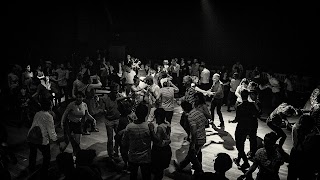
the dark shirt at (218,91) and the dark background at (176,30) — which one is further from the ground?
the dark background at (176,30)

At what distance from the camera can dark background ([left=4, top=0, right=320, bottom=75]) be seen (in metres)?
18.1

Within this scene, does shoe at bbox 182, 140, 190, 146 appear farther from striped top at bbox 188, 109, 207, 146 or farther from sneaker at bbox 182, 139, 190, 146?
striped top at bbox 188, 109, 207, 146

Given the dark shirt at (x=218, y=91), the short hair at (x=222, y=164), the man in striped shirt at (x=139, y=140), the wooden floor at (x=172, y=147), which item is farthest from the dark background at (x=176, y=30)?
the short hair at (x=222, y=164)

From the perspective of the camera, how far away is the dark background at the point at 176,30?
59.5ft

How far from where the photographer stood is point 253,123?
620 cm

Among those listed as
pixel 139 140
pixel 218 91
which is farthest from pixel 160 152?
pixel 218 91

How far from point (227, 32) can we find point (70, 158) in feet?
63.9

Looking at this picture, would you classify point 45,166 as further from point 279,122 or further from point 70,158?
Result: point 279,122

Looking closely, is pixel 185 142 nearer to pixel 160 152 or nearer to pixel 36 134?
pixel 160 152

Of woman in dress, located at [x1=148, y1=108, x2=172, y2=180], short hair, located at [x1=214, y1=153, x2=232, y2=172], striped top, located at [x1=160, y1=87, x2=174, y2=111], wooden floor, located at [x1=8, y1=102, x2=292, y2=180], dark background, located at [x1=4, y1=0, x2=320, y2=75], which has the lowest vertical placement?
wooden floor, located at [x1=8, y1=102, x2=292, y2=180]

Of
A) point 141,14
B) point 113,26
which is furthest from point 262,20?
point 113,26

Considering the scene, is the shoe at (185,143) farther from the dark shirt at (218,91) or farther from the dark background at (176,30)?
the dark background at (176,30)

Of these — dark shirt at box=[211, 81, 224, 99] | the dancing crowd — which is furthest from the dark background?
the dancing crowd

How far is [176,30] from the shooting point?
2369cm
